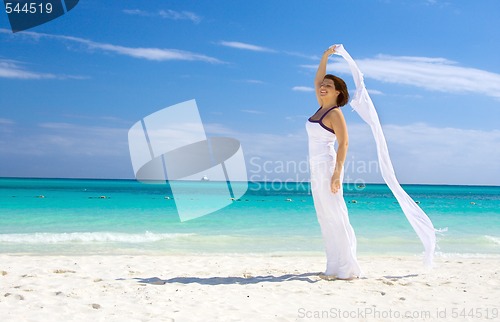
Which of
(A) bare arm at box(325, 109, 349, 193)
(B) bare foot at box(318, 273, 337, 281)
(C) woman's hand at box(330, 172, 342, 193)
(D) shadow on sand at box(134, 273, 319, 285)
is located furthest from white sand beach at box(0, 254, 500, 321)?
(A) bare arm at box(325, 109, 349, 193)

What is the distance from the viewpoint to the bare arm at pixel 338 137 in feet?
18.5

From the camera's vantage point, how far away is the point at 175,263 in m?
7.40

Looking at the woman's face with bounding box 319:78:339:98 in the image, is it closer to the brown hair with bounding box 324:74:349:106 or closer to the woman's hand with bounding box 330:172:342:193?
the brown hair with bounding box 324:74:349:106

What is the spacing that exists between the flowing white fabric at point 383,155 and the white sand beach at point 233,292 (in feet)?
1.83

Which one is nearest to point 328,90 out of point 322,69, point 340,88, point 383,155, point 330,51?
point 340,88

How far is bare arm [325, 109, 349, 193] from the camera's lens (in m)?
5.62

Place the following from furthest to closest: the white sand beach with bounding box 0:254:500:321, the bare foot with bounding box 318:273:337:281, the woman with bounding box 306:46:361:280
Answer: the bare foot with bounding box 318:273:337:281
the woman with bounding box 306:46:361:280
the white sand beach with bounding box 0:254:500:321

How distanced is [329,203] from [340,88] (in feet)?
4.36

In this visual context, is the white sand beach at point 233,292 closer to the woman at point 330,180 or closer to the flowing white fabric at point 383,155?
the woman at point 330,180

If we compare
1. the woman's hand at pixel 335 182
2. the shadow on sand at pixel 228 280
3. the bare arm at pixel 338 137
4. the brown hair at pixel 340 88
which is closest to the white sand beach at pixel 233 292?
the shadow on sand at pixel 228 280

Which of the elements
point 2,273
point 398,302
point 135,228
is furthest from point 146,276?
point 135,228

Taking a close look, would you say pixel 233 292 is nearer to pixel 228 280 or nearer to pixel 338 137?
pixel 228 280

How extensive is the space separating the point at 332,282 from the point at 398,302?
0.98 m

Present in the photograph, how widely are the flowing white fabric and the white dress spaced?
0.49m
